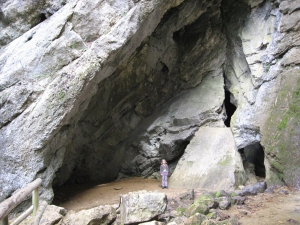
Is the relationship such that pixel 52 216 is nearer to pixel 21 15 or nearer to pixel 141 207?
pixel 141 207

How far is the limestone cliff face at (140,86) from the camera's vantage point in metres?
7.84

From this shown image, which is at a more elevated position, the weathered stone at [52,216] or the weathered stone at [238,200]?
the weathered stone at [52,216]

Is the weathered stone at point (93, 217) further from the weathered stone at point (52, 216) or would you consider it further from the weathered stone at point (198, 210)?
the weathered stone at point (198, 210)

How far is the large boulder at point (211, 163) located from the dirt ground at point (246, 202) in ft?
2.65

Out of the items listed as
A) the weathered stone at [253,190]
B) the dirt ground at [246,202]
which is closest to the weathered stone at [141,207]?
the dirt ground at [246,202]

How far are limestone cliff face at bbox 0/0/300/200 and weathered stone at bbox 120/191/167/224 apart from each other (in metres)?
3.16

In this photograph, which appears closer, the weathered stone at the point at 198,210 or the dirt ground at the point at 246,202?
the dirt ground at the point at 246,202

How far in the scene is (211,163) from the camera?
10.3 metres

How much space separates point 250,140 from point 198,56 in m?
4.75

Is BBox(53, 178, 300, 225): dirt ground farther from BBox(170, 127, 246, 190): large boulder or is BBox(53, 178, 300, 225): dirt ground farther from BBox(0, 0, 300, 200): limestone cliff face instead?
BBox(0, 0, 300, 200): limestone cliff face

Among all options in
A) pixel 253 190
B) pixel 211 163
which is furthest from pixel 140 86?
pixel 253 190

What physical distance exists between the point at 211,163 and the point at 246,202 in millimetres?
2828

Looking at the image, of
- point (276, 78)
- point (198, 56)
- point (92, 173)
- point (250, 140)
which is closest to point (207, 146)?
point (250, 140)

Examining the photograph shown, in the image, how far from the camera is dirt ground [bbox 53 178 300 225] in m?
6.07
